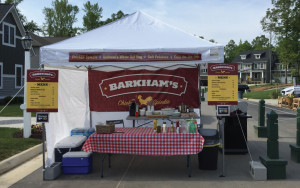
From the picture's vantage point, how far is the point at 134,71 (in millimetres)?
10086

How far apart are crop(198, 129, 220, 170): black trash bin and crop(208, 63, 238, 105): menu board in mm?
950

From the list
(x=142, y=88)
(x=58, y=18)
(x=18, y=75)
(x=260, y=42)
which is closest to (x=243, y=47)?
(x=260, y=42)

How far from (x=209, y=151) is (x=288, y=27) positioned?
118 ft

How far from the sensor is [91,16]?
52.8 meters

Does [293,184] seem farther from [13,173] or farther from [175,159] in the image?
[13,173]

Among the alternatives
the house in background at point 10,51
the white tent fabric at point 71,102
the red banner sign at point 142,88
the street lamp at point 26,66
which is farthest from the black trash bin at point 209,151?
the house in background at point 10,51

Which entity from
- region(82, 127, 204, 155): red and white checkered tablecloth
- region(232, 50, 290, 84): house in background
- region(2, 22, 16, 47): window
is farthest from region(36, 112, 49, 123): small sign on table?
region(232, 50, 290, 84): house in background

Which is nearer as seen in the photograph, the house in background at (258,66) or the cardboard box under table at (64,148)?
the cardboard box under table at (64,148)

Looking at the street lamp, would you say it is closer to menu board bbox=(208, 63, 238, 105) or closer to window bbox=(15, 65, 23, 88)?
menu board bbox=(208, 63, 238, 105)

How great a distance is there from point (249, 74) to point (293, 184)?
8177 cm

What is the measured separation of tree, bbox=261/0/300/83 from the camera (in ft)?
124

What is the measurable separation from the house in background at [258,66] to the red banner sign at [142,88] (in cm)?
7153

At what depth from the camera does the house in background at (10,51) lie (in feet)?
85.1

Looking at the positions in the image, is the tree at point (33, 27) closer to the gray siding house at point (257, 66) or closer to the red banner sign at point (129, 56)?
the gray siding house at point (257, 66)
